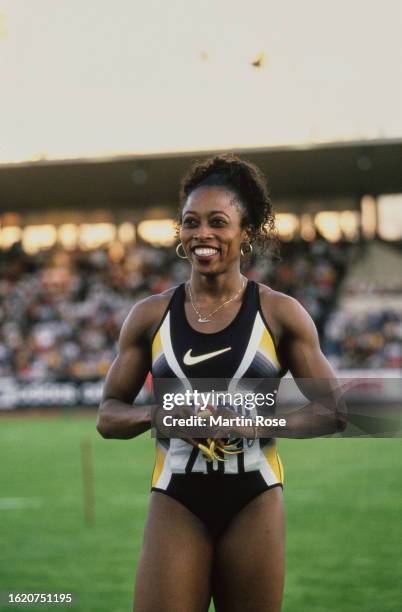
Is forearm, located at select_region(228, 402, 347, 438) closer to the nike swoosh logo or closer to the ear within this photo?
the nike swoosh logo

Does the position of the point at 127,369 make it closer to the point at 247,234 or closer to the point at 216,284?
the point at 216,284

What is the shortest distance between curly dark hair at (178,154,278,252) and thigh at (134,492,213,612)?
45.1 inches

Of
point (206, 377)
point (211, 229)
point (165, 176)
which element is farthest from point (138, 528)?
point (165, 176)

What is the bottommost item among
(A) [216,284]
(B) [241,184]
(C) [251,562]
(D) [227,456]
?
(C) [251,562]

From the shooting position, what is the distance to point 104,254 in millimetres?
35844

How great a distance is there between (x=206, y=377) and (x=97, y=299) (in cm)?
2983

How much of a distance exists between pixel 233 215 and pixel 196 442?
0.90m

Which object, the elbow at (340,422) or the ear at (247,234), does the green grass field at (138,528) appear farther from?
the ear at (247,234)

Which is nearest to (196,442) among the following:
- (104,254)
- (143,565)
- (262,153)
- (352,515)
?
(143,565)

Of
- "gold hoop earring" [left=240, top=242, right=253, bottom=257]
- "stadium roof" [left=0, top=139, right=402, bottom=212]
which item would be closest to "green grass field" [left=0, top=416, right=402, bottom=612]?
"gold hoop earring" [left=240, top=242, right=253, bottom=257]

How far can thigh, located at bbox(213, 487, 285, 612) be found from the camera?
3730mm

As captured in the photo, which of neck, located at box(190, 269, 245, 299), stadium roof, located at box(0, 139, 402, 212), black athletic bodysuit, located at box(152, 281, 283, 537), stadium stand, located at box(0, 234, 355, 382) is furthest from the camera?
stadium stand, located at box(0, 234, 355, 382)

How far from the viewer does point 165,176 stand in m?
32.8

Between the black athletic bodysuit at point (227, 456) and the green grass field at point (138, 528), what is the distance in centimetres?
389
